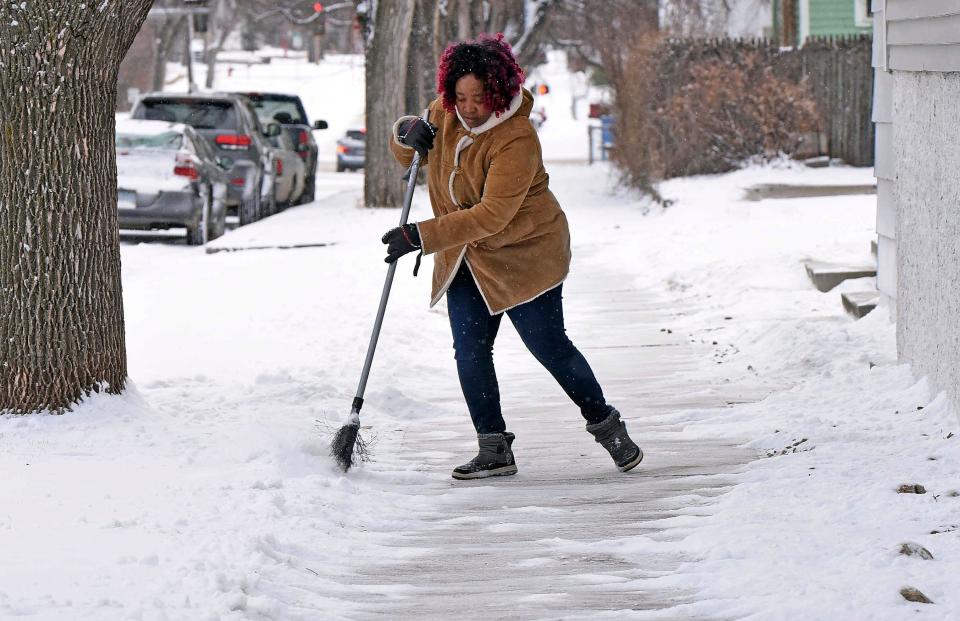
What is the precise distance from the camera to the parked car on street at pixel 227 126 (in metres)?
→ 19.3

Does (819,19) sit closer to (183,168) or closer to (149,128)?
(149,128)

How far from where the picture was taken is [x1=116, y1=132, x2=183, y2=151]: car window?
55.7ft

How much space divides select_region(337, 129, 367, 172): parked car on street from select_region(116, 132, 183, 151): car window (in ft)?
65.2

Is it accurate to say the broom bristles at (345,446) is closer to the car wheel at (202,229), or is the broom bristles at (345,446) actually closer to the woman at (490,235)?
the woman at (490,235)

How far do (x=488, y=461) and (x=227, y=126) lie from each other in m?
14.0

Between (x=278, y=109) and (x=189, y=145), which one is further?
(x=278, y=109)

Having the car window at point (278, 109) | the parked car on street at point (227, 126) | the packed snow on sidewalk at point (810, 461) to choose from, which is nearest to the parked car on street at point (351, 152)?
the car window at point (278, 109)

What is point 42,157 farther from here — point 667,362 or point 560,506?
point 667,362

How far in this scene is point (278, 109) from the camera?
83.3 feet

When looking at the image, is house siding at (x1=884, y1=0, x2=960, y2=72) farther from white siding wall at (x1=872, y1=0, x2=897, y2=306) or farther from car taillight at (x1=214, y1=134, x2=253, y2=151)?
car taillight at (x1=214, y1=134, x2=253, y2=151)

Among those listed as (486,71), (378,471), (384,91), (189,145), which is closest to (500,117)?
(486,71)

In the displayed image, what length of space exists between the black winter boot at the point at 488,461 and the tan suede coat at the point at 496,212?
0.59m

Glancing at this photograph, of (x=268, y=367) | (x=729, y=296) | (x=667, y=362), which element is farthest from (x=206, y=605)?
(x=729, y=296)

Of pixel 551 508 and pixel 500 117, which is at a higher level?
pixel 500 117
